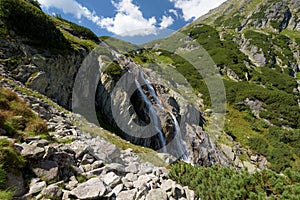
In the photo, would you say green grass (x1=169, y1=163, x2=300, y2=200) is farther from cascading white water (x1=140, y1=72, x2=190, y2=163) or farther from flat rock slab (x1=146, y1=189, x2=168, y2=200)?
cascading white water (x1=140, y1=72, x2=190, y2=163)

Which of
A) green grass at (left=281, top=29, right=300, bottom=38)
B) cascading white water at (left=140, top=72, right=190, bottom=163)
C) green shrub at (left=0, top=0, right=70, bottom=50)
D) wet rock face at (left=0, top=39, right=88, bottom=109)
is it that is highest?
green grass at (left=281, top=29, right=300, bottom=38)

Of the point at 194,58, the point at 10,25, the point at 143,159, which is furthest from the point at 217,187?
the point at 194,58

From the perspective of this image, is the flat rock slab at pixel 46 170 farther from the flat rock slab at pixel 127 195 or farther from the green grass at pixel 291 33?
the green grass at pixel 291 33

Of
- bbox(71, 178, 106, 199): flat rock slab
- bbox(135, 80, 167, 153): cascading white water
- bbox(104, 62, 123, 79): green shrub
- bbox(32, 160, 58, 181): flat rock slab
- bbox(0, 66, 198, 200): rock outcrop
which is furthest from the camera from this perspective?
bbox(104, 62, 123, 79): green shrub

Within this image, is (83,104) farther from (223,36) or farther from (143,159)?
(223,36)

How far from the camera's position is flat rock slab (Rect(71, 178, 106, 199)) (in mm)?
4457

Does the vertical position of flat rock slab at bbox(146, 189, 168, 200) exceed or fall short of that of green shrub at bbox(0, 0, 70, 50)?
it falls short

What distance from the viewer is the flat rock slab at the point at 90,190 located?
446cm

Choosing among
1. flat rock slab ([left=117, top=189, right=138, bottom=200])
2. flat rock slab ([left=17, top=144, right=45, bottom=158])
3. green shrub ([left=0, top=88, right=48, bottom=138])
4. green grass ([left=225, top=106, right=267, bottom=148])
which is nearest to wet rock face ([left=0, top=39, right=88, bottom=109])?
green shrub ([left=0, top=88, right=48, bottom=138])

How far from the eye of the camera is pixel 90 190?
463 cm

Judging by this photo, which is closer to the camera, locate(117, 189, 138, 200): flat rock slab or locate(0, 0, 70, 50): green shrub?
locate(117, 189, 138, 200): flat rock slab

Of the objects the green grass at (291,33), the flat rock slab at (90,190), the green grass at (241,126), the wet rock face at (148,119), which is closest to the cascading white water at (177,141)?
the wet rock face at (148,119)

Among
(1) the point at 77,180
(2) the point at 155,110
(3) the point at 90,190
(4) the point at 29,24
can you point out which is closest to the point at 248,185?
(3) the point at 90,190

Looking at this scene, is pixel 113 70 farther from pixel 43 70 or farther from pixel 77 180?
pixel 77 180
